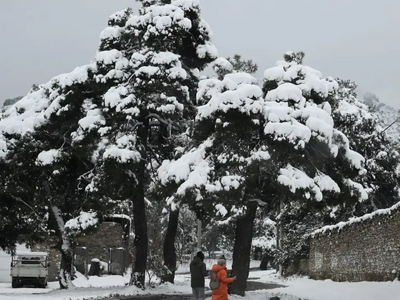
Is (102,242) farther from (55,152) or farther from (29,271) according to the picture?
(55,152)

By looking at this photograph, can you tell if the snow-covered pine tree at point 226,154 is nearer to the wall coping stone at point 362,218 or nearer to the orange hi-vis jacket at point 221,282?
the orange hi-vis jacket at point 221,282

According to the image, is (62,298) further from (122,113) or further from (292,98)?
(292,98)

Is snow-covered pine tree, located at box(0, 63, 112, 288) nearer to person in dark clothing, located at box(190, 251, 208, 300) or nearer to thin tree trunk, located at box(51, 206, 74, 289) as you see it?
thin tree trunk, located at box(51, 206, 74, 289)

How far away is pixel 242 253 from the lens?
62.0 ft

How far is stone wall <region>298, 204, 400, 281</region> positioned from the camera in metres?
19.2

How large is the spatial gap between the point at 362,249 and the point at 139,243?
842cm

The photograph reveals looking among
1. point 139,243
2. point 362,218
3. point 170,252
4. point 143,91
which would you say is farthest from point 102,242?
point 362,218

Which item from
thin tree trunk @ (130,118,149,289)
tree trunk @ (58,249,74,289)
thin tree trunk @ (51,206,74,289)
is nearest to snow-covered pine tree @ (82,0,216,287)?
thin tree trunk @ (130,118,149,289)

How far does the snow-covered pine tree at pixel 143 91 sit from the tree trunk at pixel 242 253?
4.80 meters

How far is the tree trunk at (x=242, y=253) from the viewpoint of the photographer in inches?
734

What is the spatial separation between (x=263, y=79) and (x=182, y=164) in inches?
149

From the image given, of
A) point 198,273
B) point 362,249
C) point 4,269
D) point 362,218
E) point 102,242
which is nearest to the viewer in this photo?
point 198,273

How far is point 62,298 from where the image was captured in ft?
66.1

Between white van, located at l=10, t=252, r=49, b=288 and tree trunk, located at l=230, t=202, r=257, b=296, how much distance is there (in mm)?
17811
